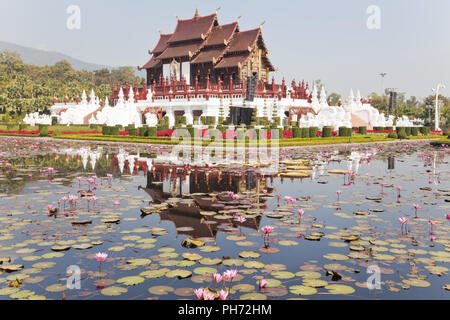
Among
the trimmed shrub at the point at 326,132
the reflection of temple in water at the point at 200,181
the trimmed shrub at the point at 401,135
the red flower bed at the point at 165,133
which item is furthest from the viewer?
the trimmed shrub at the point at 401,135

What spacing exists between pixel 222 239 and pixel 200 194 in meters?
3.76

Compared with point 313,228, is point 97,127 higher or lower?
higher

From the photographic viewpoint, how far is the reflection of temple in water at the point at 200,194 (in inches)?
299

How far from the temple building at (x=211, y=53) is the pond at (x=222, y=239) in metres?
37.7

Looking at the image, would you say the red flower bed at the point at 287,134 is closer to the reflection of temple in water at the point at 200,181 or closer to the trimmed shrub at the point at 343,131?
the trimmed shrub at the point at 343,131

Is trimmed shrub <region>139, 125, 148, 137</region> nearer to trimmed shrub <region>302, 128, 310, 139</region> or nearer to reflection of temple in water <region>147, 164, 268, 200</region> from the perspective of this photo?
trimmed shrub <region>302, 128, 310, 139</region>

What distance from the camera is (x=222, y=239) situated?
675cm

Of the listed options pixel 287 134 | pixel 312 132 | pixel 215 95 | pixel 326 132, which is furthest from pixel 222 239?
pixel 215 95

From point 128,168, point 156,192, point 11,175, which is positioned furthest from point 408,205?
point 11,175

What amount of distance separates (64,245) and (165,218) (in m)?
2.21

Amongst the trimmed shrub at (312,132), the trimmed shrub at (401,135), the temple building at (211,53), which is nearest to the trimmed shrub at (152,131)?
the trimmed shrub at (312,132)

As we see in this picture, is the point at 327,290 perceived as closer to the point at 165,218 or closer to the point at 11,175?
the point at 165,218

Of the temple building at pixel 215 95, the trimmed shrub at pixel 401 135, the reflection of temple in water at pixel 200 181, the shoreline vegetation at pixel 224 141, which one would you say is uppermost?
the temple building at pixel 215 95

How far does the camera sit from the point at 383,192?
11008 mm
